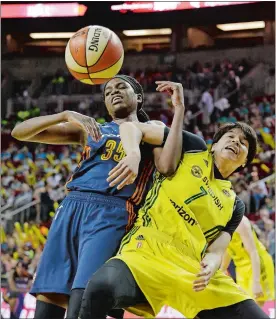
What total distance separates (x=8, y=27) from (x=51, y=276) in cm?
2036

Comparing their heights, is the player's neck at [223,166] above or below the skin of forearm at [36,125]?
below

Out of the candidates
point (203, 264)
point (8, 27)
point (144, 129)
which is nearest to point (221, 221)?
point (203, 264)

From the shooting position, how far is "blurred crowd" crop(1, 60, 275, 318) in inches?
527

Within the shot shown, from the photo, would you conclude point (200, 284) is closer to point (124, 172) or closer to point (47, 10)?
point (124, 172)

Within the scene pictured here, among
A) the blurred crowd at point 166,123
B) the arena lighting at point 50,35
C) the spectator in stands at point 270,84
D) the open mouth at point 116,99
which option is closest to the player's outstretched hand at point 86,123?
the open mouth at point 116,99

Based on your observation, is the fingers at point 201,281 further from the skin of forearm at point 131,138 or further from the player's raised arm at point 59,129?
the player's raised arm at point 59,129

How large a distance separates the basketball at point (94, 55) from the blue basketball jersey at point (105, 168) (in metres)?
0.57

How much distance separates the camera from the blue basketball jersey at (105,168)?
438 centimetres

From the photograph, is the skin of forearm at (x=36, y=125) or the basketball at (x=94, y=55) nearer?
the skin of forearm at (x=36, y=125)

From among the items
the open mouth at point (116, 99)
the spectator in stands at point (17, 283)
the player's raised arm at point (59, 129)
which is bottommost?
the spectator in stands at point (17, 283)

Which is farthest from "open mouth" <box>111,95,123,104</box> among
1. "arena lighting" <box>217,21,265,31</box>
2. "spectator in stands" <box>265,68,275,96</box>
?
"arena lighting" <box>217,21,265,31</box>

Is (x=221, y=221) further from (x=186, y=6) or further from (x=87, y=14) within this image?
(x=87, y=14)

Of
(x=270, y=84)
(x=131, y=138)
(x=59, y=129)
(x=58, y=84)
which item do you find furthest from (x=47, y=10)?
(x=131, y=138)

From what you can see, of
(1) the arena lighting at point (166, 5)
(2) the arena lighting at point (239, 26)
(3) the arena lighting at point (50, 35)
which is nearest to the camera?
(1) the arena lighting at point (166, 5)
